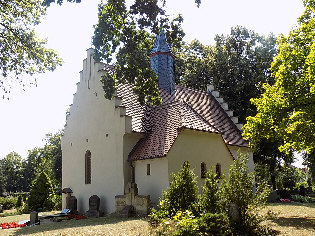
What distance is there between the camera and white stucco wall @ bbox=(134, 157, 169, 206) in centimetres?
1933

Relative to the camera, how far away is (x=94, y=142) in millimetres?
24266

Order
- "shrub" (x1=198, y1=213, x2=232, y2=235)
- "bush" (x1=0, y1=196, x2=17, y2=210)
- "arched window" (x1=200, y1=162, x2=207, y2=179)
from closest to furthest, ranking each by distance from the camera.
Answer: "shrub" (x1=198, y1=213, x2=232, y2=235) < "arched window" (x1=200, y1=162, x2=207, y2=179) < "bush" (x1=0, y1=196, x2=17, y2=210)

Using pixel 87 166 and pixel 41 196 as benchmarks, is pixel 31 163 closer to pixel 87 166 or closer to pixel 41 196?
pixel 41 196

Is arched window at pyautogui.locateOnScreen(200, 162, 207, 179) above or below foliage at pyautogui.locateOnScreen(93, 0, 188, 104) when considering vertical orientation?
below

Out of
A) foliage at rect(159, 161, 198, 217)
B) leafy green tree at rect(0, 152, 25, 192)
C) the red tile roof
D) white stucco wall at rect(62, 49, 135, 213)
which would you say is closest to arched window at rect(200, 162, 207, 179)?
the red tile roof

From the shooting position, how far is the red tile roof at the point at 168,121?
20359 mm

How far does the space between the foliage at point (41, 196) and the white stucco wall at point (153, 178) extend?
42.1 feet

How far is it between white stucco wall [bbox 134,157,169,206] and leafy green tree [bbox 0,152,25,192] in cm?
8202

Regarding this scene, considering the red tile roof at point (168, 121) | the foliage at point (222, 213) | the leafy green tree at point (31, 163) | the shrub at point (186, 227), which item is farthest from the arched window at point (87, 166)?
the leafy green tree at point (31, 163)

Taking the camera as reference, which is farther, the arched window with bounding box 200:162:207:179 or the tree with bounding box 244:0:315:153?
the arched window with bounding box 200:162:207:179

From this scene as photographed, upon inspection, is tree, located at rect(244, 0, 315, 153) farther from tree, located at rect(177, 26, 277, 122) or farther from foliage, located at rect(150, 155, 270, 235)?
tree, located at rect(177, 26, 277, 122)

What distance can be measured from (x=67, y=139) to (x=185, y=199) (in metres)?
17.4

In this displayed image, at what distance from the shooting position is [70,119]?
91.0ft

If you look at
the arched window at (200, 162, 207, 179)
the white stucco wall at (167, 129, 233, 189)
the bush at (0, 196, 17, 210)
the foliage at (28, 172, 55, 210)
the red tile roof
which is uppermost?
the red tile roof
